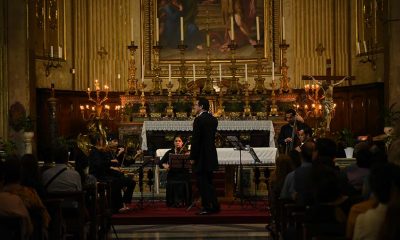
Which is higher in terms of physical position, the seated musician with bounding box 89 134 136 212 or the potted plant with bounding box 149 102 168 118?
the potted plant with bounding box 149 102 168 118

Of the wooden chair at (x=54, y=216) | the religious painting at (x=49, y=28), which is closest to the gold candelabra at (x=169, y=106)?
the religious painting at (x=49, y=28)

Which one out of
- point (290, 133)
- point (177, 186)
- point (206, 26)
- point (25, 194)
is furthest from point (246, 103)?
point (25, 194)

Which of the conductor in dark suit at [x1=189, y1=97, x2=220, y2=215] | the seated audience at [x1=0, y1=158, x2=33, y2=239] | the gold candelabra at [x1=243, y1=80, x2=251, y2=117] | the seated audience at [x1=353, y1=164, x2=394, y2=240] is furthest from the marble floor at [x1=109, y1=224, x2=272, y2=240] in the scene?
the gold candelabra at [x1=243, y1=80, x2=251, y2=117]

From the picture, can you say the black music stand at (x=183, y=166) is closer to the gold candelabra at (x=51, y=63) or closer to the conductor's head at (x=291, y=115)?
the conductor's head at (x=291, y=115)

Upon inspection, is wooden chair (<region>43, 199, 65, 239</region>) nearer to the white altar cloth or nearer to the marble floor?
the marble floor

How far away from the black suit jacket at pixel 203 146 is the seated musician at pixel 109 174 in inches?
57.8

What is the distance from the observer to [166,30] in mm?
26266

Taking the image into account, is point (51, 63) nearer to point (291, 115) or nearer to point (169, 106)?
point (169, 106)

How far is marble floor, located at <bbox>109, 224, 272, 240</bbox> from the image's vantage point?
13101mm

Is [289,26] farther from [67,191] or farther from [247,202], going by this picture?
[67,191]

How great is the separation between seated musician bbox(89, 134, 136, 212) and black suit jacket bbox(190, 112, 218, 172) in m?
1.47

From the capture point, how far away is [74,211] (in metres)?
10.9

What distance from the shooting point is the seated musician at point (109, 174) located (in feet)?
51.1

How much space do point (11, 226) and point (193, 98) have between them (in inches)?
550
